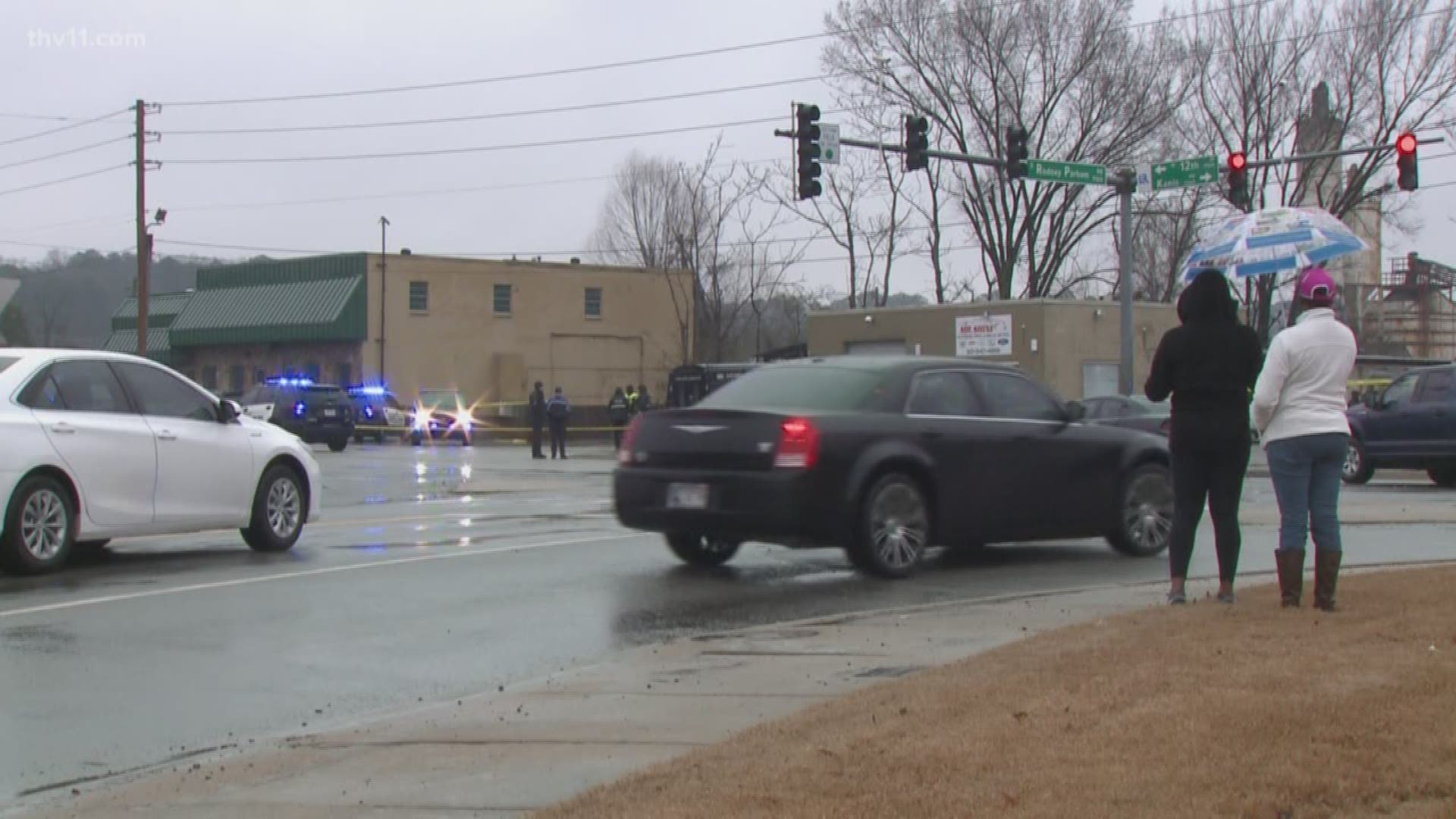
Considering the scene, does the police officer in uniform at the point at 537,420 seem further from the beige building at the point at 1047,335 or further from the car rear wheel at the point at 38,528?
the car rear wheel at the point at 38,528

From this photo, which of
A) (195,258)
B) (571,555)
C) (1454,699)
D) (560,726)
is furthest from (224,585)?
(195,258)

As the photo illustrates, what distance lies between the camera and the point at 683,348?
217ft

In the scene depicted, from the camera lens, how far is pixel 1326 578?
7.59 metres

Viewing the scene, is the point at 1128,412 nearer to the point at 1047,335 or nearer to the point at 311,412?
the point at 1047,335

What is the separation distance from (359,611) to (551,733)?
367 centimetres

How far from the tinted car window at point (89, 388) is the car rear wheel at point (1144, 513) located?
7.76 meters

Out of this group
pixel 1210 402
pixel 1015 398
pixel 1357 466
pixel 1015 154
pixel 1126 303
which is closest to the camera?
pixel 1210 402

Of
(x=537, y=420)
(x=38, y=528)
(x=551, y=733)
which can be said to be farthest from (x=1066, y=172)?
(x=551, y=733)

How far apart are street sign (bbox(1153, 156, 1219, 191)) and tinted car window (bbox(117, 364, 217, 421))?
62.6 ft

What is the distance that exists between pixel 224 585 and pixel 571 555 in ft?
9.12

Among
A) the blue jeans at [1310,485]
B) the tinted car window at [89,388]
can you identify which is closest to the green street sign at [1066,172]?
the tinted car window at [89,388]

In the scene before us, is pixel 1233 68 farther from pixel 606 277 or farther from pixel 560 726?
pixel 560 726

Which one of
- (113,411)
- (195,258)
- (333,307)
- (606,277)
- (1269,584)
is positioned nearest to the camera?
(1269,584)

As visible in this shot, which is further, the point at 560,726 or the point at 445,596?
the point at 445,596
